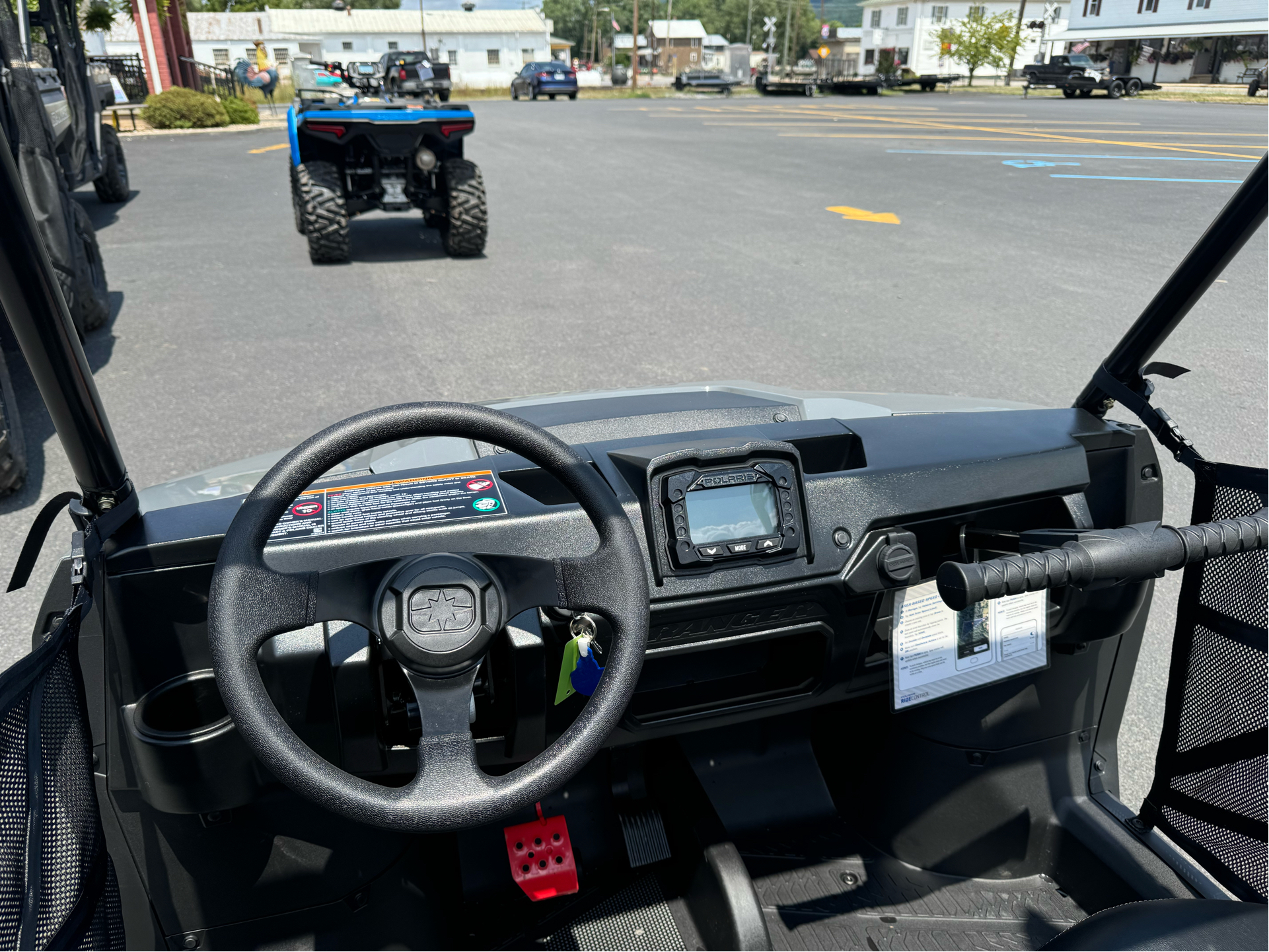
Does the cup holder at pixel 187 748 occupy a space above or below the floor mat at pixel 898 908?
above

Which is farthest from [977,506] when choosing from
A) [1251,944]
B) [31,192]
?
[31,192]

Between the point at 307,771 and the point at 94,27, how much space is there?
2759cm

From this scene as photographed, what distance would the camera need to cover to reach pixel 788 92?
40125mm

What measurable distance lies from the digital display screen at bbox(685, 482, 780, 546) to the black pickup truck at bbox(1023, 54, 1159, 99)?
38088 millimetres

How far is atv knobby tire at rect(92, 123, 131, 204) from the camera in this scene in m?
10.4

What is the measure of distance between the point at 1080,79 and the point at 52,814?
39714 millimetres

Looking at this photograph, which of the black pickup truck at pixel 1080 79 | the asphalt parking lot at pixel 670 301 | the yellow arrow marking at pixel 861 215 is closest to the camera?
the asphalt parking lot at pixel 670 301

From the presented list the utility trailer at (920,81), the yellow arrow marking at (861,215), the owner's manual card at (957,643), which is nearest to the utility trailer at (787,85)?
the utility trailer at (920,81)

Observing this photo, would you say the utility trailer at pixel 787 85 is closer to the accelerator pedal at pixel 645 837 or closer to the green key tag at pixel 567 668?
the accelerator pedal at pixel 645 837

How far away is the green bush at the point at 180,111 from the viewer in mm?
20703

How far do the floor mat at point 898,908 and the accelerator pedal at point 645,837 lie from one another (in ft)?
0.68

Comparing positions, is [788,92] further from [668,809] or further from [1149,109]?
[668,809]

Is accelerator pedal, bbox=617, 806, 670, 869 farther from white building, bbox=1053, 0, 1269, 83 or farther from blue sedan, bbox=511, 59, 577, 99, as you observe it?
blue sedan, bbox=511, 59, 577, 99

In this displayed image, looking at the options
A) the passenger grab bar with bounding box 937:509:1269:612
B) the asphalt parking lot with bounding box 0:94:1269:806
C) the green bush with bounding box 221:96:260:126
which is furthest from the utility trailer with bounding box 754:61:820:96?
the passenger grab bar with bounding box 937:509:1269:612
